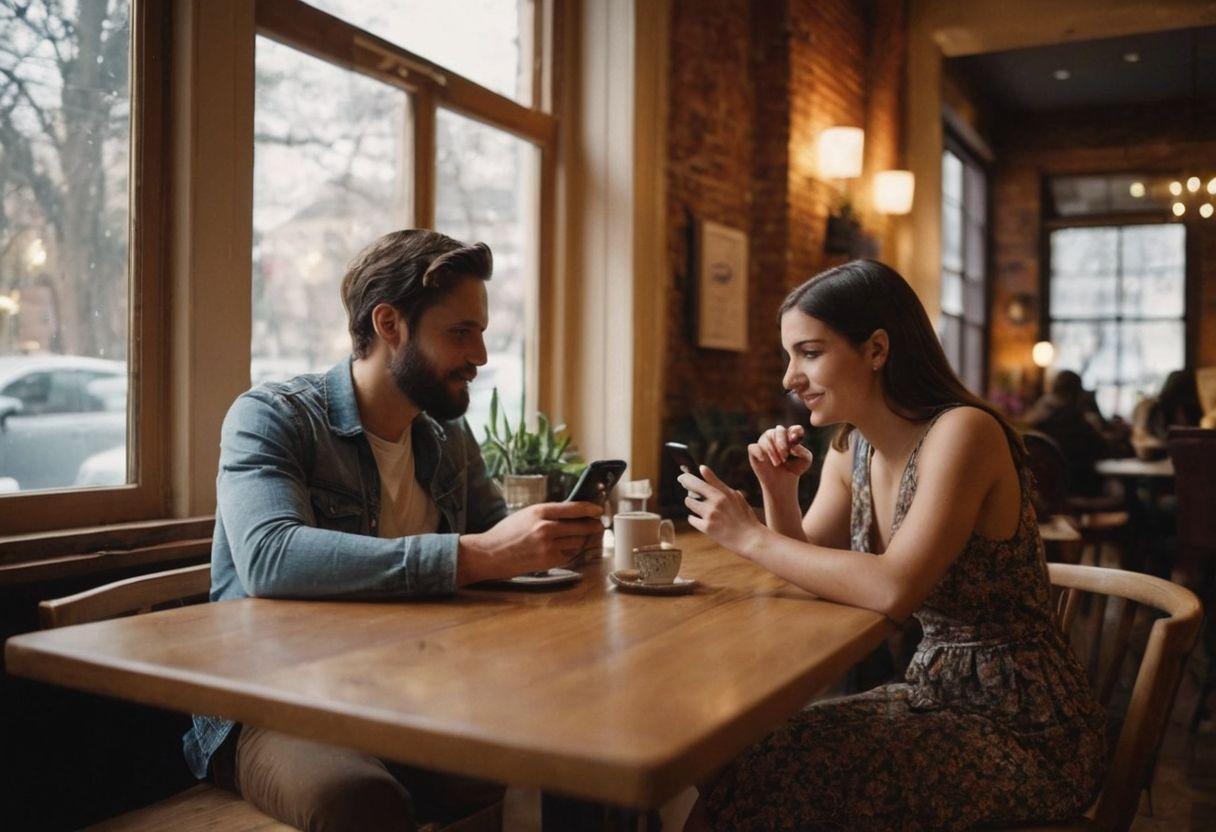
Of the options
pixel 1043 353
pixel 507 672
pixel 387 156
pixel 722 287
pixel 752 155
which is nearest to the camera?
pixel 507 672

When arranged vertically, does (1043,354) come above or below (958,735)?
above

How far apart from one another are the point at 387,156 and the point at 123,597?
1.99 metres

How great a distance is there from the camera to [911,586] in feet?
5.38

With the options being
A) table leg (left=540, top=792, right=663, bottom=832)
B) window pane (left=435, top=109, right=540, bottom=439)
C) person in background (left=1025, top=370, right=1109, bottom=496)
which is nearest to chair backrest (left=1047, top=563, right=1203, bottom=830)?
table leg (left=540, top=792, right=663, bottom=832)

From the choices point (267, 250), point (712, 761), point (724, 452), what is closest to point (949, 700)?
point (712, 761)

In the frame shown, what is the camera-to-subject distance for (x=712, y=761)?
1.00m

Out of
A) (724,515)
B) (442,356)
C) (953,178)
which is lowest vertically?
(724,515)

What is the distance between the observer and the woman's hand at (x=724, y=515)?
70.1 inches

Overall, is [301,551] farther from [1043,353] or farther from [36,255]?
[1043,353]

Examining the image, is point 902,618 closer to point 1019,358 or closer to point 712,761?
point 712,761

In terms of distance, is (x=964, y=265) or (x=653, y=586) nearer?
(x=653, y=586)

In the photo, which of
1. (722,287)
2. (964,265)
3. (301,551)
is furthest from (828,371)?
(964,265)

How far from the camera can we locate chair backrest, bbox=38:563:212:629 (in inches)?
61.1

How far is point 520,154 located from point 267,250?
1.39 meters
